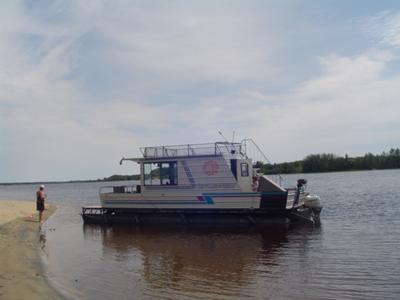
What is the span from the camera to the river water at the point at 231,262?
34.7 ft

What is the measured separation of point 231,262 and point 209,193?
848 centimetres

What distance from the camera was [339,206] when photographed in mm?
29688

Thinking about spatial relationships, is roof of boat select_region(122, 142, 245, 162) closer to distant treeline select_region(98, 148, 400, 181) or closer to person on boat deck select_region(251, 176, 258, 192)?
person on boat deck select_region(251, 176, 258, 192)

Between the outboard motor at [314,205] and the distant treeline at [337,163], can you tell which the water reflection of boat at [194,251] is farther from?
the distant treeline at [337,163]

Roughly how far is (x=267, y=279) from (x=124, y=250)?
23.5 feet

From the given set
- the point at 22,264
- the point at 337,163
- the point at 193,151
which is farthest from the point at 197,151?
the point at 337,163

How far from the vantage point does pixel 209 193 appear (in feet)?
72.8

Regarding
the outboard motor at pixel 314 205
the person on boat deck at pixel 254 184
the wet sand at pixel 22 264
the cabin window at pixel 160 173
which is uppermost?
the cabin window at pixel 160 173

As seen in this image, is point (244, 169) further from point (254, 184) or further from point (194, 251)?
point (194, 251)

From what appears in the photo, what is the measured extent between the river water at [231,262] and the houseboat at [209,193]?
3.63 ft

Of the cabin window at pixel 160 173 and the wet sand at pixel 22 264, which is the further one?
the cabin window at pixel 160 173

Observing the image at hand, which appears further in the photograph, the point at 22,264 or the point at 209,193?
the point at 209,193

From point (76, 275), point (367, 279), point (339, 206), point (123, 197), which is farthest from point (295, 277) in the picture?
point (339, 206)

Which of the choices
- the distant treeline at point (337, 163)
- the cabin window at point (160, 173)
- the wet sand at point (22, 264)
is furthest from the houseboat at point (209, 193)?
the distant treeline at point (337, 163)
